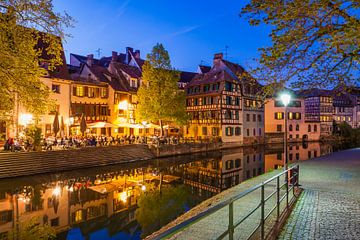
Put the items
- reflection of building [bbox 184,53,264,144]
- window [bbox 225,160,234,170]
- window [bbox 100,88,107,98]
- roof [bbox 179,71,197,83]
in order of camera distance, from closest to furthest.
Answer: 1. window [bbox 225,160,234,170]
2. window [bbox 100,88,107,98]
3. reflection of building [bbox 184,53,264,144]
4. roof [bbox 179,71,197,83]

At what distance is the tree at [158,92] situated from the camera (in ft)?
129

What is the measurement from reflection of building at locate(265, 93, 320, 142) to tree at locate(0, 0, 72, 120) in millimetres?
53026

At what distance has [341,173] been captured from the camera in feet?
61.7

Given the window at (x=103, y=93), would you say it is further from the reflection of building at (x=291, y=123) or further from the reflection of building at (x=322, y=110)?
the reflection of building at (x=322, y=110)

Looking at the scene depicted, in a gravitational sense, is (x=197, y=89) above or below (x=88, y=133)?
above

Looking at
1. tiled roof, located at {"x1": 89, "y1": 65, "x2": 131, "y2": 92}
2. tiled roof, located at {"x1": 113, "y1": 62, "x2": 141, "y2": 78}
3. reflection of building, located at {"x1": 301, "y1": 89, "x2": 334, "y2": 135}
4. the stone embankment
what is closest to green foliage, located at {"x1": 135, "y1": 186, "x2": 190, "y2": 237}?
the stone embankment

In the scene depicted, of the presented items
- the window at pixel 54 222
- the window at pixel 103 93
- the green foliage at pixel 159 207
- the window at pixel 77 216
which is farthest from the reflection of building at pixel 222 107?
the window at pixel 54 222

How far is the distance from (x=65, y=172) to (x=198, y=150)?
2150cm

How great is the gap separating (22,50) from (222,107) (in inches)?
1600

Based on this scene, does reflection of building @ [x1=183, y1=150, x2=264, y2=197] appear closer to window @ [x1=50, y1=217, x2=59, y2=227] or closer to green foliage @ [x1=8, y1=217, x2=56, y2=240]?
window @ [x1=50, y1=217, x2=59, y2=227]

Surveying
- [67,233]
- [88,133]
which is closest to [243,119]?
[88,133]

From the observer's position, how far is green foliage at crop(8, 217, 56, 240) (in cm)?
1152

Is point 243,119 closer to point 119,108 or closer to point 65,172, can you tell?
point 119,108

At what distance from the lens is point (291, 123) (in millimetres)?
64875
